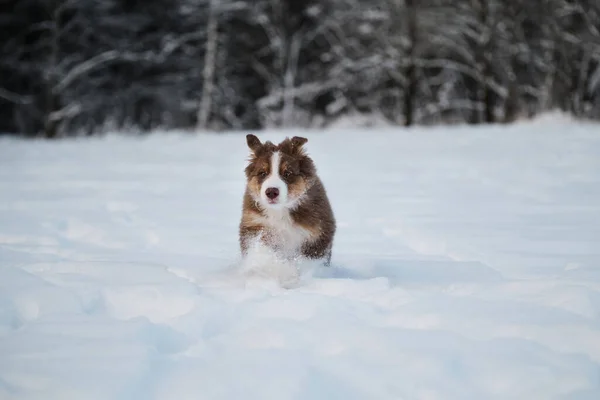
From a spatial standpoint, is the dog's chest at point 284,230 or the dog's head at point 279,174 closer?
the dog's head at point 279,174

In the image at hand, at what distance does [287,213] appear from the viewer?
4.40 meters

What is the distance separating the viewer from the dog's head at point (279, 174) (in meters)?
4.16

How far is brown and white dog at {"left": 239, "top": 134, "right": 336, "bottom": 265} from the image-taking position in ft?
14.2

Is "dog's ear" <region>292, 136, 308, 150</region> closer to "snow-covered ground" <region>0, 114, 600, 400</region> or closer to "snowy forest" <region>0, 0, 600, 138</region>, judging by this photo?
"snow-covered ground" <region>0, 114, 600, 400</region>

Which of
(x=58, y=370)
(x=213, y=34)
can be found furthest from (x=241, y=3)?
(x=58, y=370)

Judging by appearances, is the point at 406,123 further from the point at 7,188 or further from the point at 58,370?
the point at 58,370

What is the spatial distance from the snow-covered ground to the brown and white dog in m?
0.23

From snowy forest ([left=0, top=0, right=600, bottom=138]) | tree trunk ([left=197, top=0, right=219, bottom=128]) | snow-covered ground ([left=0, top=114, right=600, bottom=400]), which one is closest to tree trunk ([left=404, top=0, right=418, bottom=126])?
snowy forest ([left=0, top=0, right=600, bottom=138])

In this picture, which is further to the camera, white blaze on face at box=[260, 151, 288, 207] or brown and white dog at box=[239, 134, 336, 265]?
brown and white dog at box=[239, 134, 336, 265]

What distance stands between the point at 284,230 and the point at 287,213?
0.14m

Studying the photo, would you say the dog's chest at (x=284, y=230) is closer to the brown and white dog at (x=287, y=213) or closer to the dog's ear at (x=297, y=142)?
the brown and white dog at (x=287, y=213)

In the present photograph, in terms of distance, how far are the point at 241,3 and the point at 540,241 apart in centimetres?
2037

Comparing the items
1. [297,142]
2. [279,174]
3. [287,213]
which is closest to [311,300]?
[287,213]

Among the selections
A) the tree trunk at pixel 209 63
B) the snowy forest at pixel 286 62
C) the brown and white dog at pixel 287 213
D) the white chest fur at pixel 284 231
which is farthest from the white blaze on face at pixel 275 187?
the tree trunk at pixel 209 63
